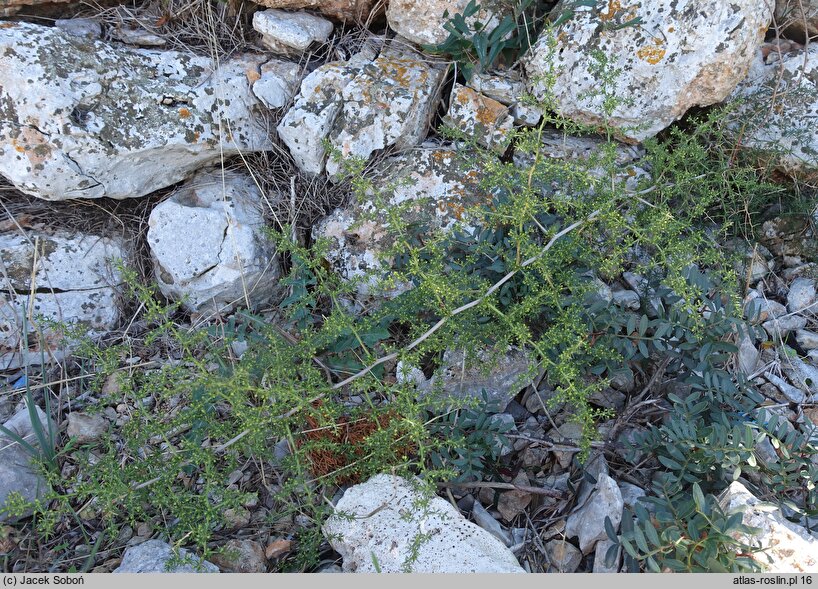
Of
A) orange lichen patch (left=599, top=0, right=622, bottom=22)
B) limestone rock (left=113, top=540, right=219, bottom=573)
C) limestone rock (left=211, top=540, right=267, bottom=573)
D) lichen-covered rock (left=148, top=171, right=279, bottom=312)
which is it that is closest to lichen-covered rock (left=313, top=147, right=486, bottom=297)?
lichen-covered rock (left=148, top=171, right=279, bottom=312)

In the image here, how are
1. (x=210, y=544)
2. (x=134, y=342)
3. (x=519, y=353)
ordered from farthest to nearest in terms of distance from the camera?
(x=134, y=342) → (x=519, y=353) → (x=210, y=544)

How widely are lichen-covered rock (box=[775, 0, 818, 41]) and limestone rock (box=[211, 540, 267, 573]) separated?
3.31 metres

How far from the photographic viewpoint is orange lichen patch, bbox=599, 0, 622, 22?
3.02m

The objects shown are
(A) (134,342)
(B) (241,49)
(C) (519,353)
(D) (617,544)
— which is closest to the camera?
(D) (617,544)

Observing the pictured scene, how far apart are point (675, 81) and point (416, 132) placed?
1.20 m

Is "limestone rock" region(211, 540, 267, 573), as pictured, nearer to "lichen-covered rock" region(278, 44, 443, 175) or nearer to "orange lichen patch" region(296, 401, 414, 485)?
"orange lichen patch" region(296, 401, 414, 485)

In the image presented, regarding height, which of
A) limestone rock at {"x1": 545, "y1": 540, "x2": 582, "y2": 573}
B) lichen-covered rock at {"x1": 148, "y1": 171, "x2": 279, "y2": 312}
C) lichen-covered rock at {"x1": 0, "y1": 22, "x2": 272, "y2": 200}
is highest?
lichen-covered rock at {"x1": 0, "y1": 22, "x2": 272, "y2": 200}

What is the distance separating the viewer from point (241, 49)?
340cm

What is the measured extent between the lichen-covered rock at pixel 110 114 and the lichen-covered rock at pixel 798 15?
2.54 metres

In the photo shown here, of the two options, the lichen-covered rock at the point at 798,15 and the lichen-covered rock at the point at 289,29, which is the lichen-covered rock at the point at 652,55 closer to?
the lichen-covered rock at the point at 798,15

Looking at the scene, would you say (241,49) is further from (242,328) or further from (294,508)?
(294,508)

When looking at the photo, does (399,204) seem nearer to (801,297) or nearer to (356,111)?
(356,111)

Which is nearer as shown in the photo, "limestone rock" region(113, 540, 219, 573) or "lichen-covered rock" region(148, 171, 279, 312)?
"limestone rock" region(113, 540, 219, 573)

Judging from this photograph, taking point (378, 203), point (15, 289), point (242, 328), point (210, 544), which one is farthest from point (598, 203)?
point (15, 289)
